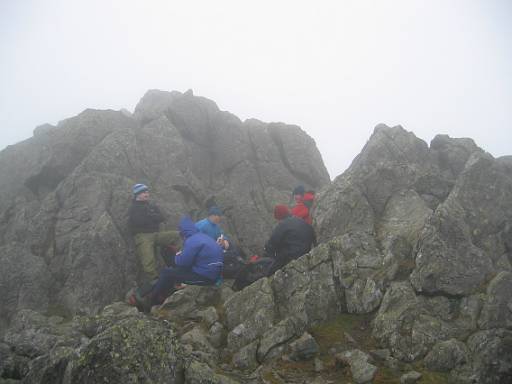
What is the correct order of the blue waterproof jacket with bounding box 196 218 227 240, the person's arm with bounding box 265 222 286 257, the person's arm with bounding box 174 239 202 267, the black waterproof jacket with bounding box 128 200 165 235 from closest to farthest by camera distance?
the person's arm with bounding box 174 239 202 267, the person's arm with bounding box 265 222 286 257, the blue waterproof jacket with bounding box 196 218 227 240, the black waterproof jacket with bounding box 128 200 165 235

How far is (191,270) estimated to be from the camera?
1844cm

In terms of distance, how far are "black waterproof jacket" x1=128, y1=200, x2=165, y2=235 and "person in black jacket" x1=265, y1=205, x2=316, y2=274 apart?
8153 mm

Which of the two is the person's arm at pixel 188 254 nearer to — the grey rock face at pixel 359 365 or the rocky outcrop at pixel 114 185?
the rocky outcrop at pixel 114 185

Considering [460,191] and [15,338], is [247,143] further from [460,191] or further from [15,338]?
[15,338]

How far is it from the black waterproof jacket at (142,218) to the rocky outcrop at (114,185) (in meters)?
0.98

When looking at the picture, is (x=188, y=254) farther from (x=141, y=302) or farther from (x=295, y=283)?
(x=295, y=283)

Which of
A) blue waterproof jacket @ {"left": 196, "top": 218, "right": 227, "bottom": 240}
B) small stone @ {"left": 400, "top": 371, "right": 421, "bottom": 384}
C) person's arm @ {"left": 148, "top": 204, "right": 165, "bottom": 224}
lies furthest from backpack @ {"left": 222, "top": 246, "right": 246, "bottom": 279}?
small stone @ {"left": 400, "top": 371, "right": 421, "bottom": 384}

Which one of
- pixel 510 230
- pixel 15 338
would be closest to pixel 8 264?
pixel 15 338

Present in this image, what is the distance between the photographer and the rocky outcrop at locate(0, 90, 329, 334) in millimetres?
21391

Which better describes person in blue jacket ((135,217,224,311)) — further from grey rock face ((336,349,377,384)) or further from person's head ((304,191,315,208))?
grey rock face ((336,349,377,384))

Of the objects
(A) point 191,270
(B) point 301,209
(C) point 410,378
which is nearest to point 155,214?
(A) point 191,270

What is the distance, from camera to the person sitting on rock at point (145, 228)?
74.0 feet

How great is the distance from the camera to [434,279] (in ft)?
45.7

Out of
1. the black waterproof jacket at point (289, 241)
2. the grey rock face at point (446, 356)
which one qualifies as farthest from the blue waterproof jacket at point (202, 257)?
the grey rock face at point (446, 356)
